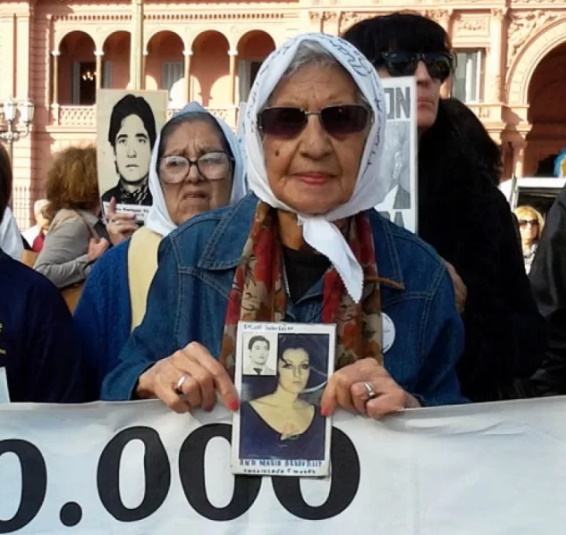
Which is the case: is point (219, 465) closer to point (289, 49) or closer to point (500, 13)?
point (289, 49)

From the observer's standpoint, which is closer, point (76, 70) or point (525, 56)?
point (525, 56)

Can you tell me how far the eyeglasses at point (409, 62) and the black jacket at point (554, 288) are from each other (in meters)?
0.51

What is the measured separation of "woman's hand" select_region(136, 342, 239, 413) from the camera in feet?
5.93

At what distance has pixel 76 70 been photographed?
32.8 m

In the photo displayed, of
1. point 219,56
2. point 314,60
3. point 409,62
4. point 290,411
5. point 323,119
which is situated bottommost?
point 290,411

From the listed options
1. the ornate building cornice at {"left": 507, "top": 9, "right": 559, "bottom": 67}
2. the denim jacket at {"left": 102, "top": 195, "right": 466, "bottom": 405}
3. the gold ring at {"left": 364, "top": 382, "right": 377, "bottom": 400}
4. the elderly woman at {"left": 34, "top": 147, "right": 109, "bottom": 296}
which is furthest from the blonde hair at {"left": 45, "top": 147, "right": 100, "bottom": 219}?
the ornate building cornice at {"left": 507, "top": 9, "right": 559, "bottom": 67}

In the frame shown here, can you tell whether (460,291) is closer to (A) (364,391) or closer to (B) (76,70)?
(A) (364,391)

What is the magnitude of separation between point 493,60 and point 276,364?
2760 cm

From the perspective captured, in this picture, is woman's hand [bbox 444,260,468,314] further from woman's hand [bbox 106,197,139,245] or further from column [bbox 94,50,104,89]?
column [bbox 94,50,104,89]

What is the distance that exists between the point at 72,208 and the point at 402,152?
222 cm

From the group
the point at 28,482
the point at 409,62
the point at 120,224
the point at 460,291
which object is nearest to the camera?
the point at 28,482

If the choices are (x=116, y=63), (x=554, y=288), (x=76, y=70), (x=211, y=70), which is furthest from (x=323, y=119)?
(x=76, y=70)

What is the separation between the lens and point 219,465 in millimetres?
1961

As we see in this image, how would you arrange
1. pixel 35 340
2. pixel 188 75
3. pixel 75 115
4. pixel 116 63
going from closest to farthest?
pixel 35 340 < pixel 75 115 < pixel 188 75 < pixel 116 63
